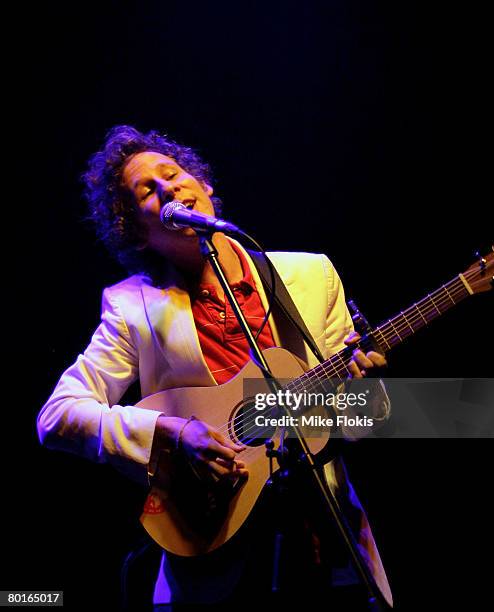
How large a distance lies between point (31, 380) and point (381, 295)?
1947 mm

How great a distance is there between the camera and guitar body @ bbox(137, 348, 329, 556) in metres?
1.98

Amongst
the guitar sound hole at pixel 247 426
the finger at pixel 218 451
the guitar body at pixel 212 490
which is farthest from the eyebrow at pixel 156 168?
the finger at pixel 218 451

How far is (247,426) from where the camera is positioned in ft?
6.84

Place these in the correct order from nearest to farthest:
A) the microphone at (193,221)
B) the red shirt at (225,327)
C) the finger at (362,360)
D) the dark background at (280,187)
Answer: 1. the microphone at (193,221)
2. the finger at (362,360)
3. the red shirt at (225,327)
4. the dark background at (280,187)

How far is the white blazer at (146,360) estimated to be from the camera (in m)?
2.09

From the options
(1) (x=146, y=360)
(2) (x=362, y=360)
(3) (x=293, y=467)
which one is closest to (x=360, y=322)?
(2) (x=362, y=360)

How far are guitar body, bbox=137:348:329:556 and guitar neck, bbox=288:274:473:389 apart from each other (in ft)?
0.43

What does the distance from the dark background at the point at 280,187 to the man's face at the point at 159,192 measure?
22.9 inches

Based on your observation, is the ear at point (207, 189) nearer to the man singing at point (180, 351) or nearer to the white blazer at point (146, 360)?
the man singing at point (180, 351)

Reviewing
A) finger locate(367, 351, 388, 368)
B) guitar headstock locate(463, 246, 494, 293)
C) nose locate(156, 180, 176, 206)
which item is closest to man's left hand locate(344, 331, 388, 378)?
finger locate(367, 351, 388, 368)

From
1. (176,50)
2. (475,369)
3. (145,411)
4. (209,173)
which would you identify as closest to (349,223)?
(209,173)

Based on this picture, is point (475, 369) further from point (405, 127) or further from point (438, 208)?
point (405, 127)

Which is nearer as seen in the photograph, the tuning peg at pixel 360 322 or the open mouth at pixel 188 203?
the tuning peg at pixel 360 322

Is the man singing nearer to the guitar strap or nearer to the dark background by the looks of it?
the guitar strap
